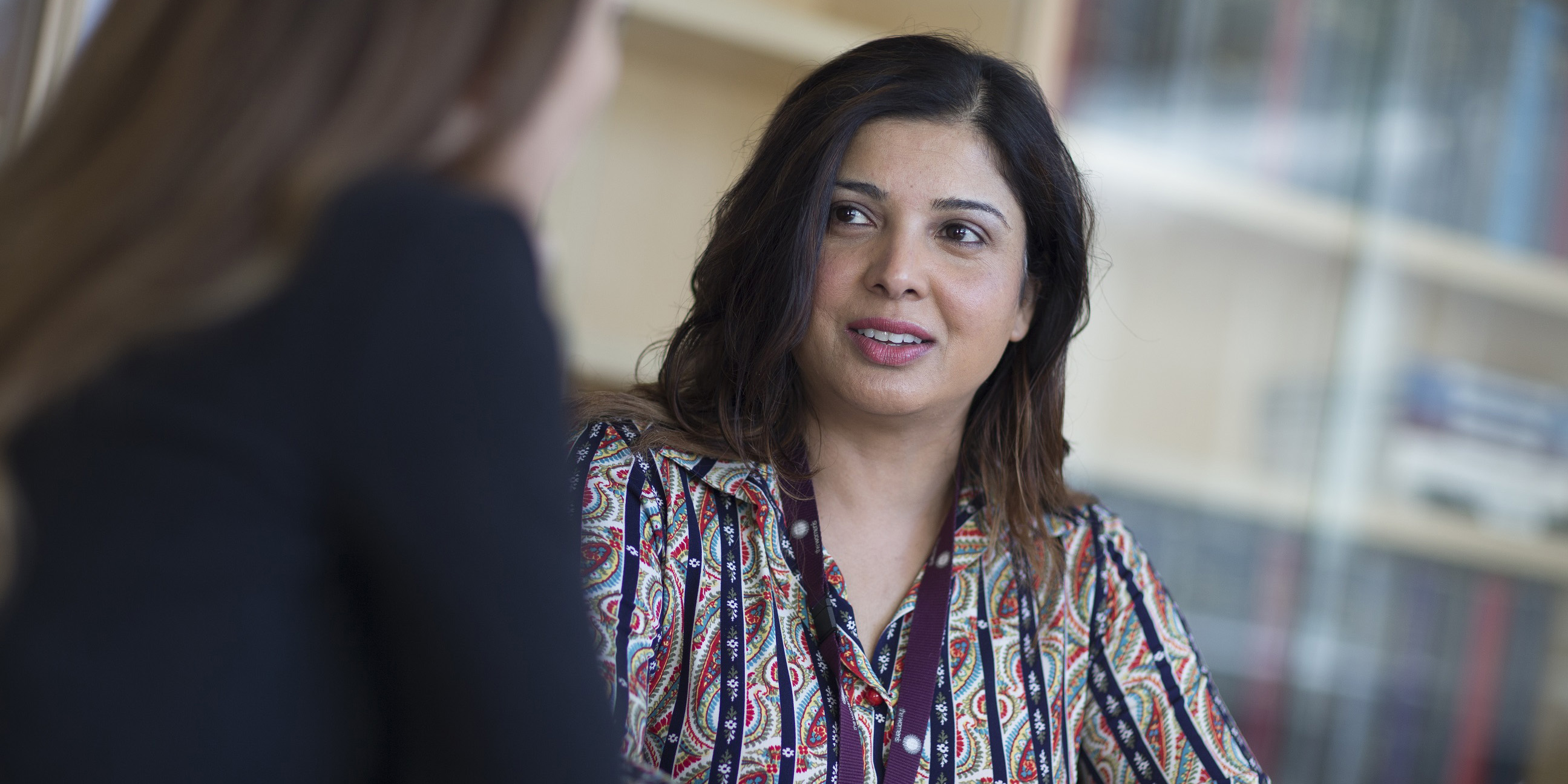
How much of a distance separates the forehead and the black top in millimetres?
842

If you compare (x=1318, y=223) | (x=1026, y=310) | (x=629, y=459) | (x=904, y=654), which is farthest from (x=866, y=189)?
(x=1318, y=223)

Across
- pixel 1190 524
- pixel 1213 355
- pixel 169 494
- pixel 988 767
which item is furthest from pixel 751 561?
pixel 1213 355

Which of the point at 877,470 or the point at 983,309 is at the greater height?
the point at 983,309

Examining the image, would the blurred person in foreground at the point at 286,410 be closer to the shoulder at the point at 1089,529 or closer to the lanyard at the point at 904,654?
the lanyard at the point at 904,654

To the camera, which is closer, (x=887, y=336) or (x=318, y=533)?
(x=318, y=533)

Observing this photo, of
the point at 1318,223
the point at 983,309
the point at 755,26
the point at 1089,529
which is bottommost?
the point at 1089,529

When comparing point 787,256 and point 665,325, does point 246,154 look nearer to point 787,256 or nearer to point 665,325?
point 787,256

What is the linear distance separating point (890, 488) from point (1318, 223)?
126 cm

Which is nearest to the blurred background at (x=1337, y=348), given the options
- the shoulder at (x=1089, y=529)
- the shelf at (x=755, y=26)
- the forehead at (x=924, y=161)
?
the shelf at (x=755, y=26)

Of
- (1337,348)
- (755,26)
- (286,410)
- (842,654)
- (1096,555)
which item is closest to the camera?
(286,410)

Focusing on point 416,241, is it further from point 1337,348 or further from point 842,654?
point 1337,348

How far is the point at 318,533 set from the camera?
63cm

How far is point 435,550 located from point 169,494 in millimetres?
118

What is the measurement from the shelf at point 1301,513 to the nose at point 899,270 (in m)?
0.96
